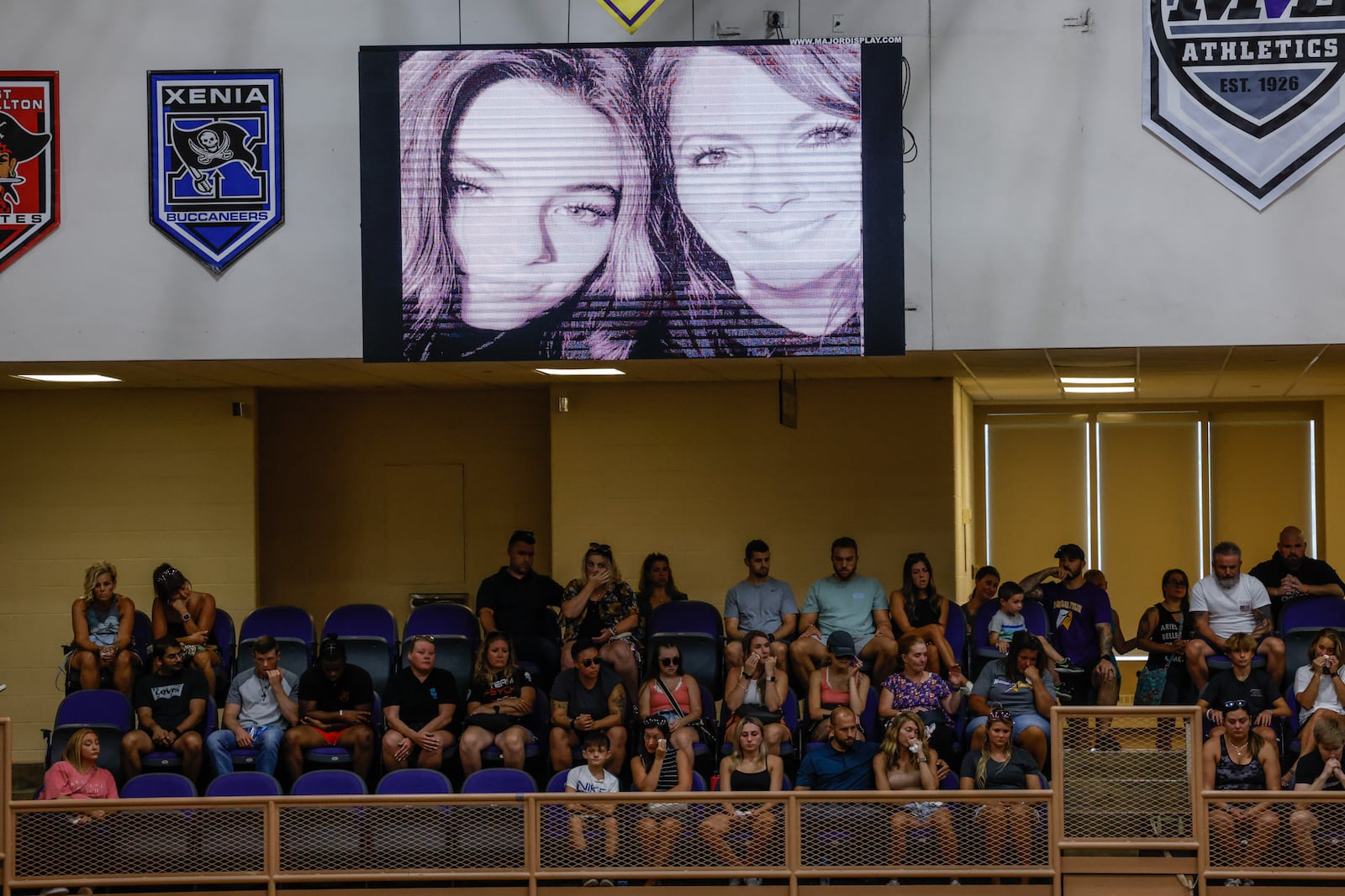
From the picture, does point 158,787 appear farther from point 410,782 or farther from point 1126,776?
point 1126,776

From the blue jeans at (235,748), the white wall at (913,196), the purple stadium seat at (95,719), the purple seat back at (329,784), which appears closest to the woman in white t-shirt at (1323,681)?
the white wall at (913,196)

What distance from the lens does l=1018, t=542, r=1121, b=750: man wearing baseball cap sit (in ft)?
29.2

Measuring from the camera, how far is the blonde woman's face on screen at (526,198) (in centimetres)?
818

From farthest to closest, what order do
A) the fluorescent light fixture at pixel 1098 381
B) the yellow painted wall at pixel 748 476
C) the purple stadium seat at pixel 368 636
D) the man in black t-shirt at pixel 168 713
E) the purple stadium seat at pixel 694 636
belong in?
the yellow painted wall at pixel 748 476, the fluorescent light fixture at pixel 1098 381, the purple stadium seat at pixel 368 636, the purple stadium seat at pixel 694 636, the man in black t-shirt at pixel 168 713

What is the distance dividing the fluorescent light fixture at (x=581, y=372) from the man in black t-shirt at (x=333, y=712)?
7.19 ft

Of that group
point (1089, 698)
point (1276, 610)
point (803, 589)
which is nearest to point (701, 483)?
point (803, 589)

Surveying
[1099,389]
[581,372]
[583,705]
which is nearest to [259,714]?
[583,705]

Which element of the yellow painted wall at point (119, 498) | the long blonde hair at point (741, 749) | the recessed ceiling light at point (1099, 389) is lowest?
the long blonde hair at point (741, 749)

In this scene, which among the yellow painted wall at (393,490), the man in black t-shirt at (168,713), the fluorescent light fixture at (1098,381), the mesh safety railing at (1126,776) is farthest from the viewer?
the yellow painted wall at (393,490)

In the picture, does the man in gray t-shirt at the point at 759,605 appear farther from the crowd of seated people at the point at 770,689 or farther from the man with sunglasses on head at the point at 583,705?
the man with sunglasses on head at the point at 583,705

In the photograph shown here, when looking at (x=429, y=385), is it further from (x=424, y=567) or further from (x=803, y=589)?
(x=803, y=589)

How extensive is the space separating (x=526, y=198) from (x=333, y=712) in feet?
10.3

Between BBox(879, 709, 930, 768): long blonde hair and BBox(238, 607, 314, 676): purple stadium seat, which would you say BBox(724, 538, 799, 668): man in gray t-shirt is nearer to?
BBox(879, 709, 930, 768): long blonde hair

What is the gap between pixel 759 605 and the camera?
357 inches
